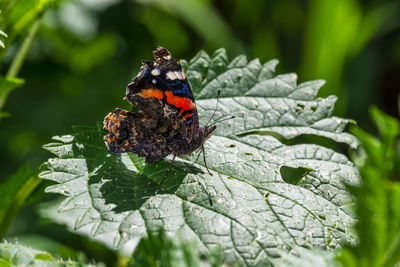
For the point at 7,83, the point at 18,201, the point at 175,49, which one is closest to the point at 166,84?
the point at 7,83

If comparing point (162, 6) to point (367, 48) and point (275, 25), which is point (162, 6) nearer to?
point (275, 25)

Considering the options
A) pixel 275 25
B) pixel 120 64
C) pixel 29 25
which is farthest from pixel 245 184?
pixel 275 25

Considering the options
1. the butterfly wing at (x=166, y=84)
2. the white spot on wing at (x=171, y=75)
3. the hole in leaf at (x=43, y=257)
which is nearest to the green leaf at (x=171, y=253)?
the hole in leaf at (x=43, y=257)

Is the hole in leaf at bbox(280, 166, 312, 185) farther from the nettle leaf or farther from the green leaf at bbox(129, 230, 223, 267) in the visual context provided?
the green leaf at bbox(129, 230, 223, 267)

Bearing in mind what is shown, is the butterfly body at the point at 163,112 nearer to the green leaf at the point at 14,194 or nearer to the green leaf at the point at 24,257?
the green leaf at the point at 14,194

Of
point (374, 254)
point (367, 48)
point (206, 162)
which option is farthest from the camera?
point (367, 48)

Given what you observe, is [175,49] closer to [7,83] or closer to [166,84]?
[166,84]
